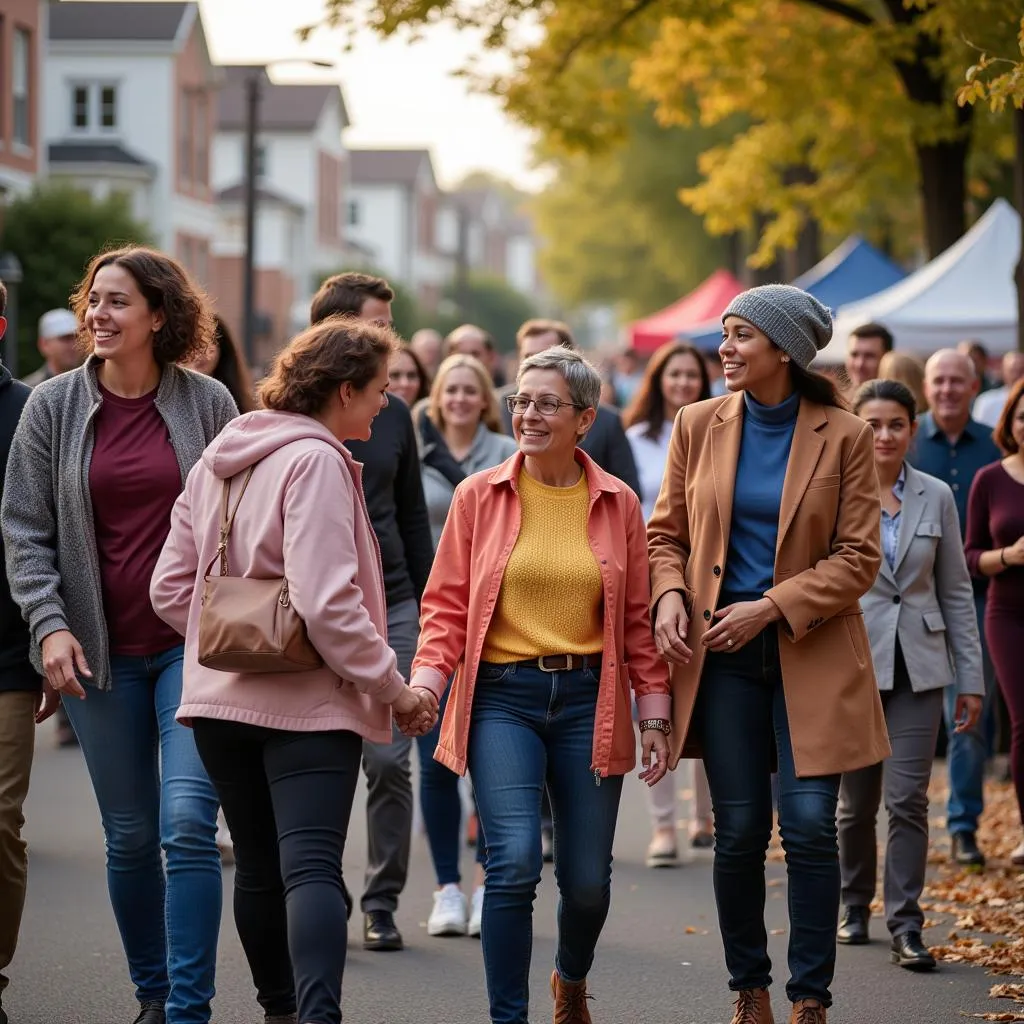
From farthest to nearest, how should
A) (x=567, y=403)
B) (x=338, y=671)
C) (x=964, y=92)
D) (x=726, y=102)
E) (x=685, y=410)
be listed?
(x=726, y=102), (x=964, y=92), (x=685, y=410), (x=567, y=403), (x=338, y=671)

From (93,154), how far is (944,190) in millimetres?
35657

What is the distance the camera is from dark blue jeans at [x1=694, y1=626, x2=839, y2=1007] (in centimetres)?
556

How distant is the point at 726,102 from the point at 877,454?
49.4 ft

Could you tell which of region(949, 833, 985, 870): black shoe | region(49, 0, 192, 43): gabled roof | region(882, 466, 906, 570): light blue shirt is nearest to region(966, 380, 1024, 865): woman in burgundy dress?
region(949, 833, 985, 870): black shoe

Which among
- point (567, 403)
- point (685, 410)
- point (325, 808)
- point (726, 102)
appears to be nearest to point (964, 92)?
point (685, 410)

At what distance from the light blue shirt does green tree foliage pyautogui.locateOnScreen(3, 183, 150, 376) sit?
29.9m

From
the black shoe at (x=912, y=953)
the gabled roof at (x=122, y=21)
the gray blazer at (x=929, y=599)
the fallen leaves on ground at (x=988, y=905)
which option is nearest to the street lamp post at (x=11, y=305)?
the fallen leaves on ground at (x=988, y=905)

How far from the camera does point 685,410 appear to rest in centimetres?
593

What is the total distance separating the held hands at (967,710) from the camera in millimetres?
7109

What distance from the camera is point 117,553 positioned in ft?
18.4

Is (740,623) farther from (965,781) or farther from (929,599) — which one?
(965,781)

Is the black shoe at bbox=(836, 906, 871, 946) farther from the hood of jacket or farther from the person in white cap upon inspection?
the person in white cap

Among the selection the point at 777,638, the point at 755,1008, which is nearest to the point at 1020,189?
the point at 777,638

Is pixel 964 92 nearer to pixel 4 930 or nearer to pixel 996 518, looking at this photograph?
pixel 996 518
